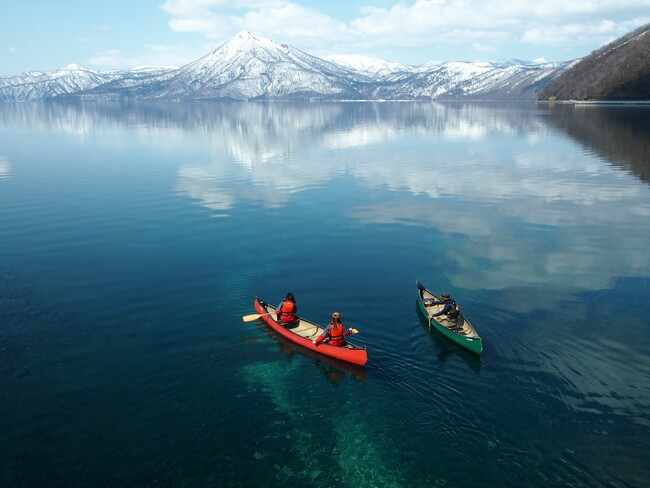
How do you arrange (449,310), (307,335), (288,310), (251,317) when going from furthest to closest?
(251,317) < (288,310) < (307,335) < (449,310)

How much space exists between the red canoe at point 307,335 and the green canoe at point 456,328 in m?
5.93

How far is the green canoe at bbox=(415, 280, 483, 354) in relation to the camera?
28.1 meters

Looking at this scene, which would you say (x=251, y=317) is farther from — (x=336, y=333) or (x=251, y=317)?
(x=336, y=333)

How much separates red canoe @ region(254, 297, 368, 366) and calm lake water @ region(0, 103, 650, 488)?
0.66 metres

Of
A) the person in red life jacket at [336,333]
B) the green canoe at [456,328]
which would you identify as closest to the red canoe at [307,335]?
the person in red life jacket at [336,333]

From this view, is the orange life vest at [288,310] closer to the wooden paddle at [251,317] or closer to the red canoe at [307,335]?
the red canoe at [307,335]

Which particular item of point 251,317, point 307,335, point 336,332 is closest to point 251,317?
point 251,317

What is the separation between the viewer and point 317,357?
1148 inches

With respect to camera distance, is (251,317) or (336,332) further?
(251,317)

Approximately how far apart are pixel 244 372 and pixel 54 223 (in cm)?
3926

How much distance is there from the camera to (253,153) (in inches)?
4446

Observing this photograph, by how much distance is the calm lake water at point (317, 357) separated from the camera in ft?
69.1

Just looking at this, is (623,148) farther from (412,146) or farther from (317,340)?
(317,340)

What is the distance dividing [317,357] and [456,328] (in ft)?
29.3
